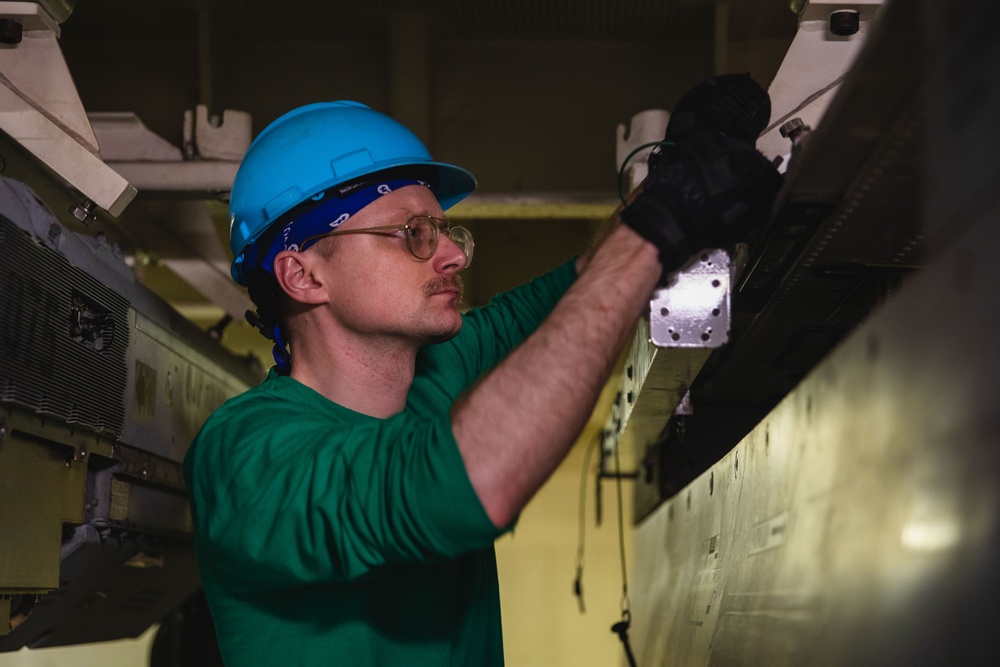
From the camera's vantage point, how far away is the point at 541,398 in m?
1.05

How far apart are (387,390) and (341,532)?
0.48 m

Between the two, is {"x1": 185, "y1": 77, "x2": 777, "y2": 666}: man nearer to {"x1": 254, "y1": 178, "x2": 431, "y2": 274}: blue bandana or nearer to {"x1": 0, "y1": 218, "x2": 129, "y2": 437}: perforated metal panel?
{"x1": 254, "y1": 178, "x2": 431, "y2": 274}: blue bandana

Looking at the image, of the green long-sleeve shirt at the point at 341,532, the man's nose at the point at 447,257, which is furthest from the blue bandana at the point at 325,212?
the green long-sleeve shirt at the point at 341,532

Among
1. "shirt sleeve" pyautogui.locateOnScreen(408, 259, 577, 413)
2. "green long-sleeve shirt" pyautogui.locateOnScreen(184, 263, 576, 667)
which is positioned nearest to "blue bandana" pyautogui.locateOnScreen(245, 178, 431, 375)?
"green long-sleeve shirt" pyautogui.locateOnScreen(184, 263, 576, 667)

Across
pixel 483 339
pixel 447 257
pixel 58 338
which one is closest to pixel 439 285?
pixel 447 257

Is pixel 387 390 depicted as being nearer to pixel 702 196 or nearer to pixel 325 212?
pixel 325 212

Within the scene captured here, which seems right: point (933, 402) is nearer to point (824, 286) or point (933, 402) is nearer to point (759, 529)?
point (759, 529)

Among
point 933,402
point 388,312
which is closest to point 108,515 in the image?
point 388,312

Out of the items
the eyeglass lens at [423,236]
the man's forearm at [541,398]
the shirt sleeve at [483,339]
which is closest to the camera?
the man's forearm at [541,398]

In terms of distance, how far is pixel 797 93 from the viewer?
156 cm

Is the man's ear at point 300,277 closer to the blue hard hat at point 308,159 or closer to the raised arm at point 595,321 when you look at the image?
the blue hard hat at point 308,159

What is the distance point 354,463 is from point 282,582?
214mm

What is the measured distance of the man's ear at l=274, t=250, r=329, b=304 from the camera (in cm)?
156

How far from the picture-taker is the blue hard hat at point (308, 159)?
1.53 meters
